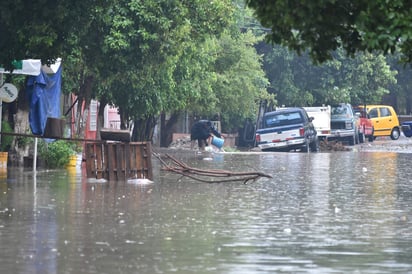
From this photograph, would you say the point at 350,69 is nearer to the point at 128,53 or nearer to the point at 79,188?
the point at 128,53

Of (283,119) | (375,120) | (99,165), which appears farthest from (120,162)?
(375,120)

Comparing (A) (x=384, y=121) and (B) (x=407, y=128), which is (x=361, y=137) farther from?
(B) (x=407, y=128)

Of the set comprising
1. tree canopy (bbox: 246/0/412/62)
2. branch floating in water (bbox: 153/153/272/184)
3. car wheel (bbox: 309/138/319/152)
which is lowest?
branch floating in water (bbox: 153/153/272/184)

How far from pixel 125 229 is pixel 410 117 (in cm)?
7503

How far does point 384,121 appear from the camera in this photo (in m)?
70.2

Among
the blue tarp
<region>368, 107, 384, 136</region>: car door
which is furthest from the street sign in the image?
<region>368, 107, 384, 136</region>: car door

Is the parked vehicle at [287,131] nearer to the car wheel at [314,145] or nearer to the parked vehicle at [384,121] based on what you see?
the car wheel at [314,145]

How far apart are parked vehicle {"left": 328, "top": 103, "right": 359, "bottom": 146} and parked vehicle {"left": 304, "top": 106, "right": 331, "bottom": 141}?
1600 millimetres

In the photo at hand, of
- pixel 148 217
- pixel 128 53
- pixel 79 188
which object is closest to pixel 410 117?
pixel 128 53

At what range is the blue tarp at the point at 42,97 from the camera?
1239 inches

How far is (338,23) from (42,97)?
73.0 feet

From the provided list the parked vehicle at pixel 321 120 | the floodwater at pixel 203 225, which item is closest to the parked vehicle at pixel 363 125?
the parked vehicle at pixel 321 120

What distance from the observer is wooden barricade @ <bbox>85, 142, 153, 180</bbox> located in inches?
999

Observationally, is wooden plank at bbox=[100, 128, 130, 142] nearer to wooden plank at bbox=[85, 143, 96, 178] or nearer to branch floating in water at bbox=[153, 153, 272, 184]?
wooden plank at bbox=[85, 143, 96, 178]
